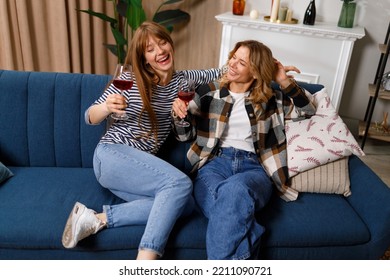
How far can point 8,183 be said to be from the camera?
5.34 feet

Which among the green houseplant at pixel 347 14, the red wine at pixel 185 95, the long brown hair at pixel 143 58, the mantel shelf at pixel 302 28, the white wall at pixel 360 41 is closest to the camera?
the red wine at pixel 185 95

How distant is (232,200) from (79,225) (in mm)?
557

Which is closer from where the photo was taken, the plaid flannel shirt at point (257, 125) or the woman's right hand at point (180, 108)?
the woman's right hand at point (180, 108)

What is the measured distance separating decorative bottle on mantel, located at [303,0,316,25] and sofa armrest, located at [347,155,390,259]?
1.45m

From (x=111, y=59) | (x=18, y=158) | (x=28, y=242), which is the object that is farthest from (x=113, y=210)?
(x=111, y=59)

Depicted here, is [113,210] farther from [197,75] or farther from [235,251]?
[197,75]

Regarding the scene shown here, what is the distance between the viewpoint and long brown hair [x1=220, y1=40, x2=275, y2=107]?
1611 millimetres

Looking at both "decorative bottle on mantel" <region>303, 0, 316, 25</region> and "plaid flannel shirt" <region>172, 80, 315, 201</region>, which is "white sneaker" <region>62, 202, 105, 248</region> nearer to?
"plaid flannel shirt" <region>172, 80, 315, 201</region>

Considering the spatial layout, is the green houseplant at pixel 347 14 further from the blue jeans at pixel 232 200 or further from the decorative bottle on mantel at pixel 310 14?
the blue jeans at pixel 232 200

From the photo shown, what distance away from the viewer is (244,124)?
5.57 feet

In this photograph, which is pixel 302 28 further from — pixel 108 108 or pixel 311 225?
pixel 108 108

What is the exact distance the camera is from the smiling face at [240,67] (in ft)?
5.30

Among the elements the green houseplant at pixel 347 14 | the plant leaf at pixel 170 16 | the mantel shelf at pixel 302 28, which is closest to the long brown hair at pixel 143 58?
the mantel shelf at pixel 302 28
